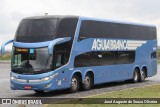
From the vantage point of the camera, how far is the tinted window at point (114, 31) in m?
25.4

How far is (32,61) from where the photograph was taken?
73.5 feet

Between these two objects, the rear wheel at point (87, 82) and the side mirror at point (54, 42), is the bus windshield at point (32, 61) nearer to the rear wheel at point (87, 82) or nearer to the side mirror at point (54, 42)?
the side mirror at point (54, 42)

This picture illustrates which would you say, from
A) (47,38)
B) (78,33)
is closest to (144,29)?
(78,33)

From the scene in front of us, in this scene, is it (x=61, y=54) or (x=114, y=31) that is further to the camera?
(x=114, y=31)

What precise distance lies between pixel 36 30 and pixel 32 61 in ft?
4.84

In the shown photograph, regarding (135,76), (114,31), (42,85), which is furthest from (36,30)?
(135,76)

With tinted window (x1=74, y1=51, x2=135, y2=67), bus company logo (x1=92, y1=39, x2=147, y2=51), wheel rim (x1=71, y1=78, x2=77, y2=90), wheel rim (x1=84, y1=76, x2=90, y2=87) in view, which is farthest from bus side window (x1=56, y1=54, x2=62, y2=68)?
bus company logo (x1=92, y1=39, x2=147, y2=51)

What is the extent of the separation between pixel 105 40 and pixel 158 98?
9.58 meters

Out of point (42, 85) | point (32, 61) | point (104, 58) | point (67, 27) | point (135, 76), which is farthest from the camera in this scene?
point (135, 76)

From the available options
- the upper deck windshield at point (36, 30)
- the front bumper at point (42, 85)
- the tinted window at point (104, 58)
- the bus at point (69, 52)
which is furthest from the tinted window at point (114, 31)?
the front bumper at point (42, 85)

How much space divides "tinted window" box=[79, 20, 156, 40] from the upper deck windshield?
225cm

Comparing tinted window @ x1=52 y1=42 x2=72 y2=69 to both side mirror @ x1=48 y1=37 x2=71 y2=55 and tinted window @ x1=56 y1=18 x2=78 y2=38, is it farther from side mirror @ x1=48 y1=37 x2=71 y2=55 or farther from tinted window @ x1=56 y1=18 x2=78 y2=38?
tinted window @ x1=56 y1=18 x2=78 y2=38

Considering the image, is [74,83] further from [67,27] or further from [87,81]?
[67,27]

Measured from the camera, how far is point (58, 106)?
1681cm
